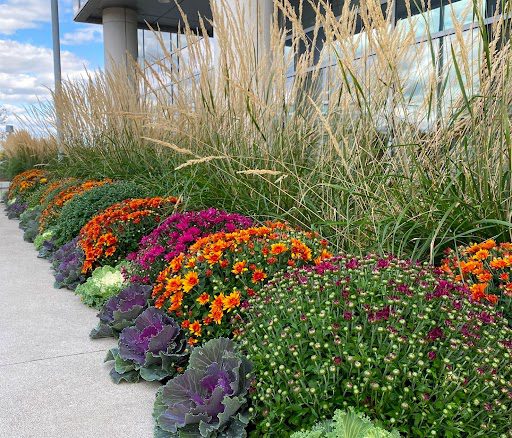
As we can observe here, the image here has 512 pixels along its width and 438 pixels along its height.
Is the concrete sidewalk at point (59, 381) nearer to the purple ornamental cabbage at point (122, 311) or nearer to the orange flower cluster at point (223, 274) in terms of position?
the purple ornamental cabbage at point (122, 311)

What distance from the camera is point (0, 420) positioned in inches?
76.5

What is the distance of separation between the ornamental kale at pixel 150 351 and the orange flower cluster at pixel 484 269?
119cm

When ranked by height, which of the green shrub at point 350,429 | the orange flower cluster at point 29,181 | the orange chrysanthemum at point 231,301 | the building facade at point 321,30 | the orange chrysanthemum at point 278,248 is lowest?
the orange flower cluster at point 29,181

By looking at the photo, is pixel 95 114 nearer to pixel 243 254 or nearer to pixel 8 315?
pixel 8 315

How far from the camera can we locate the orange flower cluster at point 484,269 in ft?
6.38

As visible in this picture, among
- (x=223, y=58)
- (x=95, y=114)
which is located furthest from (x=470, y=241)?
(x=95, y=114)

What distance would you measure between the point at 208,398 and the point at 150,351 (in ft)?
1.65

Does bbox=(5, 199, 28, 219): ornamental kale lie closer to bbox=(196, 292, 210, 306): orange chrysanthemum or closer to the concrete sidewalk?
the concrete sidewalk

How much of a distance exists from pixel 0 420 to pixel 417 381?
4.98 ft

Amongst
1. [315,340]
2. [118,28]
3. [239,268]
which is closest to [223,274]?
[239,268]

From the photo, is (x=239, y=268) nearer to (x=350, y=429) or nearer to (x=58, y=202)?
(x=350, y=429)

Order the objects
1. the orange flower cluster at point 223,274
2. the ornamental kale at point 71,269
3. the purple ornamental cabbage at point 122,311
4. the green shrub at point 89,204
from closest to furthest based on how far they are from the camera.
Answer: the orange flower cluster at point 223,274, the purple ornamental cabbage at point 122,311, the ornamental kale at point 71,269, the green shrub at point 89,204

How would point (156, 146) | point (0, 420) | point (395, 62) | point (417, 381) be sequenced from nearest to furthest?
point (417, 381)
point (0, 420)
point (395, 62)
point (156, 146)

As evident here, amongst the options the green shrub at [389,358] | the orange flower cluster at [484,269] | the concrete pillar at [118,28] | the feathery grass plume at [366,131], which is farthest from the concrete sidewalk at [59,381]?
the concrete pillar at [118,28]
